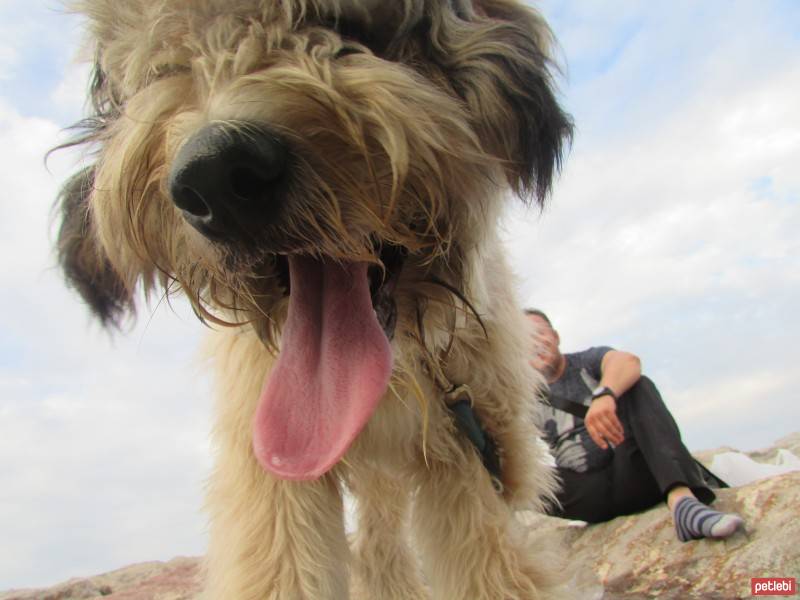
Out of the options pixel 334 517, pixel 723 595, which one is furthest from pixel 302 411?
pixel 723 595

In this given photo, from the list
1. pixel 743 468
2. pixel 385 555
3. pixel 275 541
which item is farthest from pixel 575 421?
pixel 275 541

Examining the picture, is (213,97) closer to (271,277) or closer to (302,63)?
(302,63)

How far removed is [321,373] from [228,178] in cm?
79

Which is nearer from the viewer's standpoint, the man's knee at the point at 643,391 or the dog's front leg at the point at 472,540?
the dog's front leg at the point at 472,540

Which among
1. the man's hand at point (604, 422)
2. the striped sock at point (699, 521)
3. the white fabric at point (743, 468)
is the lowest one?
the white fabric at point (743, 468)

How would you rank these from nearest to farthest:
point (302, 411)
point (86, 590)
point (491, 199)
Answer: point (302, 411) < point (491, 199) < point (86, 590)

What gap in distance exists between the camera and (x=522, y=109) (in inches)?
97.6

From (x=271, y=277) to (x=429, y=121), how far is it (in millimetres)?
805

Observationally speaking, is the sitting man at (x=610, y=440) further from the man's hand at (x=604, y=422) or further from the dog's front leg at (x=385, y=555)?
the dog's front leg at (x=385, y=555)

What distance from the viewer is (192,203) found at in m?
2.01

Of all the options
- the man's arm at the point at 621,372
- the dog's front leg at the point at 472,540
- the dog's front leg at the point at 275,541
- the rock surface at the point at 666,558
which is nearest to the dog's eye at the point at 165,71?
the dog's front leg at the point at 275,541

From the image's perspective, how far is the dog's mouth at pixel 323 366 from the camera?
232 centimetres

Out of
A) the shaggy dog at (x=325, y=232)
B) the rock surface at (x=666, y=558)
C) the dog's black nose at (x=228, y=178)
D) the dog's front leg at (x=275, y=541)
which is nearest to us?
the dog's black nose at (x=228, y=178)

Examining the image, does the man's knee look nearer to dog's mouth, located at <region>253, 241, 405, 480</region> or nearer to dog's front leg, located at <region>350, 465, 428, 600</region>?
dog's front leg, located at <region>350, 465, 428, 600</region>
